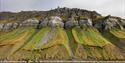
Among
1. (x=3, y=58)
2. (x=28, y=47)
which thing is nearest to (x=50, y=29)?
(x=28, y=47)

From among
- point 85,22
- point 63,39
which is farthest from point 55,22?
point 63,39

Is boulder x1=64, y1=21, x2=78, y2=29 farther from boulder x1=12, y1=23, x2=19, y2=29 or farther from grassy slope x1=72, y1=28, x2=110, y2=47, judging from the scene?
boulder x1=12, y1=23, x2=19, y2=29

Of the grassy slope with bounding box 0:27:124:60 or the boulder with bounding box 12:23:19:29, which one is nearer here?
the grassy slope with bounding box 0:27:124:60

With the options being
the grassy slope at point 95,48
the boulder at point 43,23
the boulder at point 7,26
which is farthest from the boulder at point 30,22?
the grassy slope at point 95,48

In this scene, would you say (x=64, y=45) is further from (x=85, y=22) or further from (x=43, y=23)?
(x=43, y=23)

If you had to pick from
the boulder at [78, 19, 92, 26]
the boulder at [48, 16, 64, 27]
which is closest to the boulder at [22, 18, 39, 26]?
the boulder at [48, 16, 64, 27]

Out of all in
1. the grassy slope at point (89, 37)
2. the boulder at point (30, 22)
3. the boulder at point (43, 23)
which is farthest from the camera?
the boulder at point (30, 22)

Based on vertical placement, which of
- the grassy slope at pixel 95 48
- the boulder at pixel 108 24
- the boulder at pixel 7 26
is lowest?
the grassy slope at pixel 95 48

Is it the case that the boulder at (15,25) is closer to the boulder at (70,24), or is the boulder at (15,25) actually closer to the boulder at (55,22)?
the boulder at (55,22)
